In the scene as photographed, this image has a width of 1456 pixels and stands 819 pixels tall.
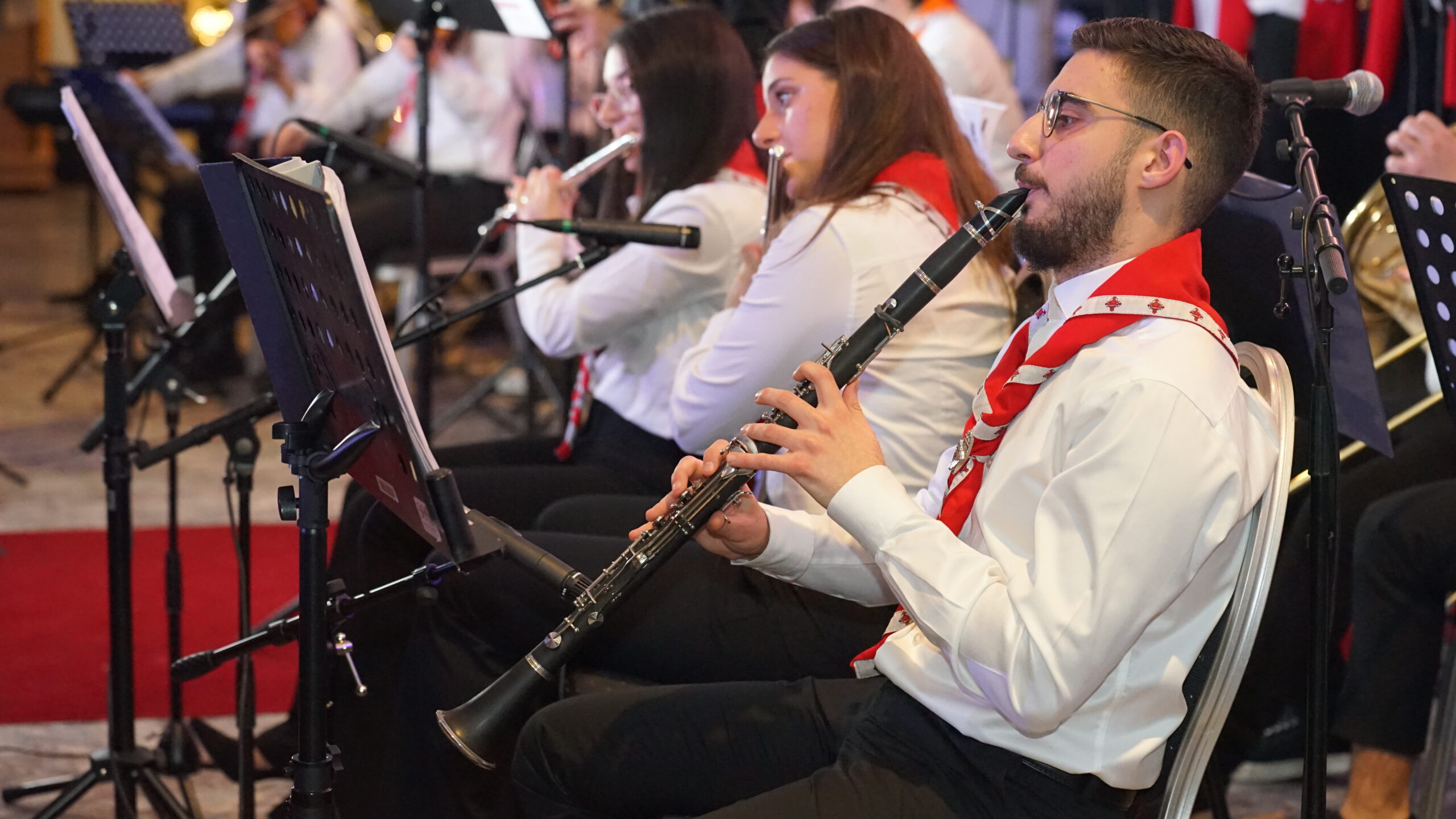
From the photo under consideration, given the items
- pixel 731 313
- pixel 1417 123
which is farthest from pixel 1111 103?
pixel 1417 123

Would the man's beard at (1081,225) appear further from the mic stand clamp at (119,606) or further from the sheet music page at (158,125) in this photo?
the sheet music page at (158,125)

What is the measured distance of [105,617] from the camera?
130 inches

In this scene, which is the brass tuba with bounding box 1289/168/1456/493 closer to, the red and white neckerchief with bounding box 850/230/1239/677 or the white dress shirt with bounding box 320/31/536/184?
the red and white neckerchief with bounding box 850/230/1239/677

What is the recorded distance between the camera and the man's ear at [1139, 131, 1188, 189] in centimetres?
150

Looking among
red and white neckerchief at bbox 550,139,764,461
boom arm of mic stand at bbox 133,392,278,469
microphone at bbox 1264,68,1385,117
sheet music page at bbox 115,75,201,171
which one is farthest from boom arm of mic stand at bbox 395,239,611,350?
sheet music page at bbox 115,75,201,171

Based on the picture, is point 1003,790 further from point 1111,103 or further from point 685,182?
point 685,182

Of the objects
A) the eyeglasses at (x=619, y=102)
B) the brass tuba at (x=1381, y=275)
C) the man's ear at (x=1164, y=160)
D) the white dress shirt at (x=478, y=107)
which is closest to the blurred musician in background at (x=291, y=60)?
the white dress shirt at (x=478, y=107)

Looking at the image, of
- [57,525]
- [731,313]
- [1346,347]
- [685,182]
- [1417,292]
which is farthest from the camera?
[57,525]

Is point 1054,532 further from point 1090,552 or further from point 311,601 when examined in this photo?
point 311,601

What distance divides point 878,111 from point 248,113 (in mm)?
4670

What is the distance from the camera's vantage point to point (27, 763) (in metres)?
2.60

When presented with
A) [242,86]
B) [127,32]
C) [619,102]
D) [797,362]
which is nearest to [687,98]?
[619,102]

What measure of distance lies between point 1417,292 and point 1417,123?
75cm

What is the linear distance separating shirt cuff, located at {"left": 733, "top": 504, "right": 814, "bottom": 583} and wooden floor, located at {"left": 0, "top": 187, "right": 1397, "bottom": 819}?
1.19 m
